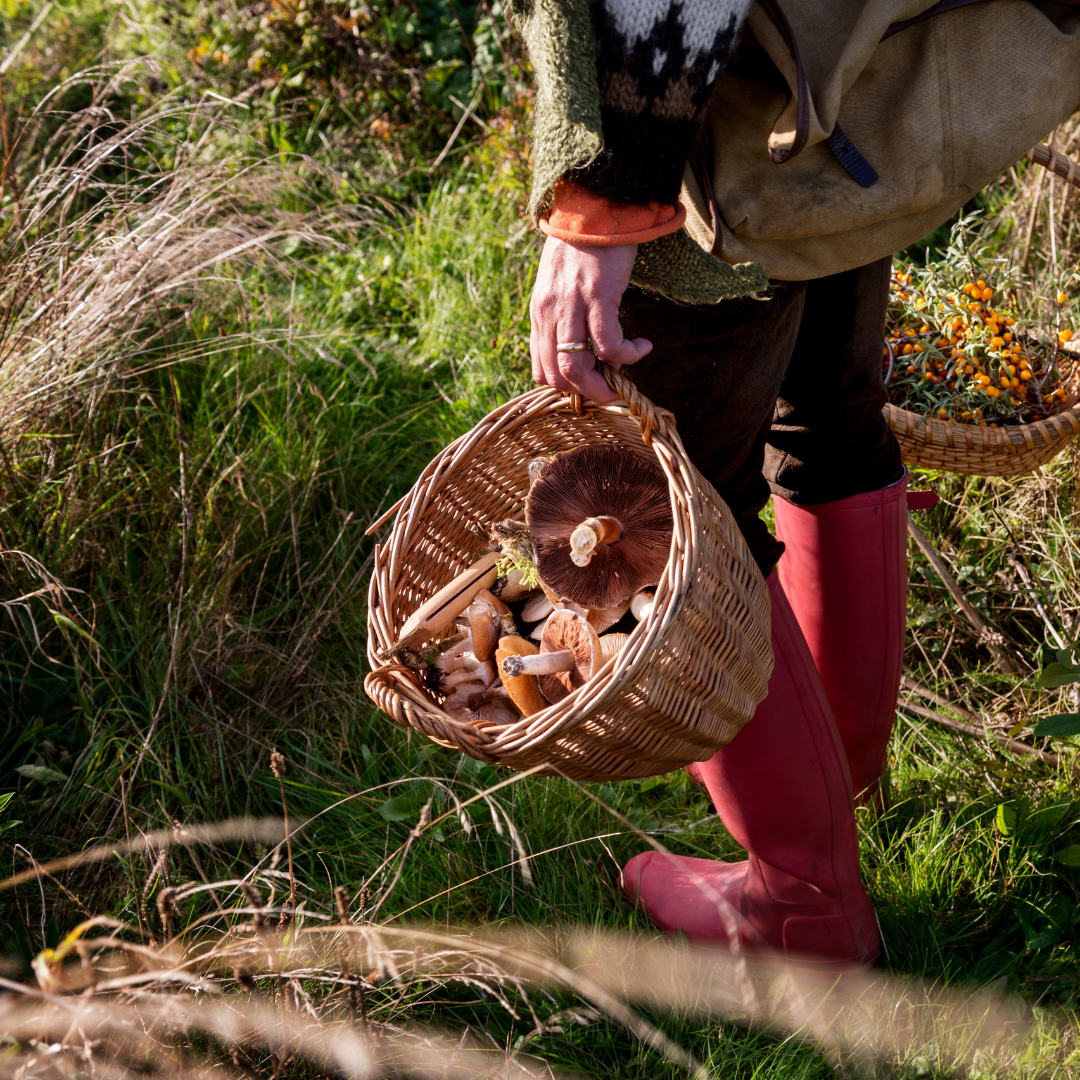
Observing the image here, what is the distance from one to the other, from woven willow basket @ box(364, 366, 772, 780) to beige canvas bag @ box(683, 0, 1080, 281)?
10.8 inches

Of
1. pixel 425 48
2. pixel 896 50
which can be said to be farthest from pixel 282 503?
pixel 425 48

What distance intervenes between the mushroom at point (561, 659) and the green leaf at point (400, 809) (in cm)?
61

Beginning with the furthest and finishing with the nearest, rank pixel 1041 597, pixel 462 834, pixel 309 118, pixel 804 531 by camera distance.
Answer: pixel 309 118 → pixel 1041 597 → pixel 462 834 → pixel 804 531

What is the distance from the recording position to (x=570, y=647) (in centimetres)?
139

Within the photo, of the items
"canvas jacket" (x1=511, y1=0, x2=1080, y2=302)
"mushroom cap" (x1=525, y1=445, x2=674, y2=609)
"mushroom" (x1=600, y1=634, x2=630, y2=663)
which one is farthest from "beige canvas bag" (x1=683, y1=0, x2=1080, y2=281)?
"mushroom" (x1=600, y1=634, x2=630, y2=663)

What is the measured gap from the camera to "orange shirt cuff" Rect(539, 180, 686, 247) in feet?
3.37

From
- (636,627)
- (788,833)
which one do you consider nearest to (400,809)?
(788,833)

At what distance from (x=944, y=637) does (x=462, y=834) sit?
1207 mm

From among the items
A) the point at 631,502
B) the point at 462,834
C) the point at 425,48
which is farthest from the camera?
the point at 425,48

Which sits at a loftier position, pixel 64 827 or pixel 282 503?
pixel 282 503

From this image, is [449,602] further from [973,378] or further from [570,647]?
[973,378]

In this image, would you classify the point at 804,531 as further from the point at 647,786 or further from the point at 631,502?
the point at 647,786

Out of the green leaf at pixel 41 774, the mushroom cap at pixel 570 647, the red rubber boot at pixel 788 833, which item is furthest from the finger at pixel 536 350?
the green leaf at pixel 41 774

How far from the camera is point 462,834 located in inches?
71.1
